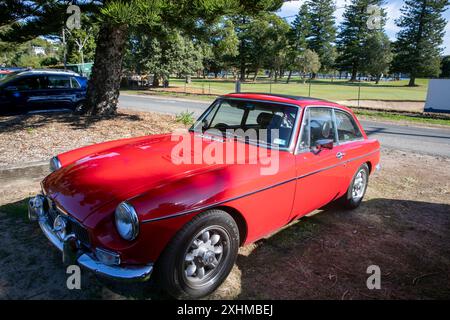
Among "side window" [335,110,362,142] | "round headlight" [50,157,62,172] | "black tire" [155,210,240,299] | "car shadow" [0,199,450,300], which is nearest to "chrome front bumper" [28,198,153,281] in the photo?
"black tire" [155,210,240,299]

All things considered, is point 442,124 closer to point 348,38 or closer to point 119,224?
point 119,224

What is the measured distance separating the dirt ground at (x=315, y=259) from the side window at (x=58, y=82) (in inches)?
249

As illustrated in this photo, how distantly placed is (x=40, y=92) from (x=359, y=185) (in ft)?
31.2

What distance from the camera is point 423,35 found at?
55844 mm

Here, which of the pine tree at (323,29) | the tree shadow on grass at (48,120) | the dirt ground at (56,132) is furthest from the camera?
the pine tree at (323,29)

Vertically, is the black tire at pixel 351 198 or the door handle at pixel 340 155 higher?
the door handle at pixel 340 155

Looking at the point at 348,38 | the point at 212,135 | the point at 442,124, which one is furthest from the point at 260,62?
the point at 212,135

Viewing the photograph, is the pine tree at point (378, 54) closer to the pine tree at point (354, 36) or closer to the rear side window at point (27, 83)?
the pine tree at point (354, 36)

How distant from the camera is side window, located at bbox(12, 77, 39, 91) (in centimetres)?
961

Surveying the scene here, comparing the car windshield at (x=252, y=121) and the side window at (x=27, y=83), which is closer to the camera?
the car windshield at (x=252, y=121)

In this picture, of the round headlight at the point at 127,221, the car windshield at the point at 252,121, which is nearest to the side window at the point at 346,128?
the car windshield at the point at 252,121

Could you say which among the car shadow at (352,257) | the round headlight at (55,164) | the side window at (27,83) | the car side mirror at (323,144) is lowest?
the car shadow at (352,257)

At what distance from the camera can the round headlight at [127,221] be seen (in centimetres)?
221
